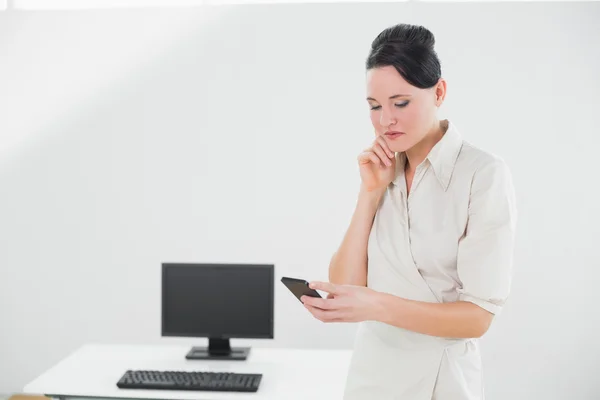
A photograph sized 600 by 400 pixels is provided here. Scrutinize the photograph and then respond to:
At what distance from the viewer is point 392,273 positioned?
4.32 ft

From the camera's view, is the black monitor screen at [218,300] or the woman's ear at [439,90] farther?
the black monitor screen at [218,300]

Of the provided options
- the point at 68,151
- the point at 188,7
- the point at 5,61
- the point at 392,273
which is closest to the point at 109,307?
the point at 68,151

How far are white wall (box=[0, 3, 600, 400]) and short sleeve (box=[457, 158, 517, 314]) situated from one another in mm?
2499

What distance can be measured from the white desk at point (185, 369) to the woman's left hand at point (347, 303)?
1119 millimetres

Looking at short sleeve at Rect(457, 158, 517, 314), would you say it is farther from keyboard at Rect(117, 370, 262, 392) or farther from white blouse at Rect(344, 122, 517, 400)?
keyboard at Rect(117, 370, 262, 392)

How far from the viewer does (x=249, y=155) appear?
3.78 metres

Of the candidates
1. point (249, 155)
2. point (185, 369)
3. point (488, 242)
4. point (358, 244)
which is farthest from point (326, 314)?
point (249, 155)

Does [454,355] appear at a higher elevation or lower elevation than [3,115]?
lower

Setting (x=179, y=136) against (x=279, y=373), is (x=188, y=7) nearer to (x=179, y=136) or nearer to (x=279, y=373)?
(x=179, y=136)

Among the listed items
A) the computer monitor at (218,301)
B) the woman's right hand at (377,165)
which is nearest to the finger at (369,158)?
the woman's right hand at (377,165)

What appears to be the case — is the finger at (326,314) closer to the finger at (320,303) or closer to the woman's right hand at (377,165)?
the finger at (320,303)

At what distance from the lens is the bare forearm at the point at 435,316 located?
1.19 metres

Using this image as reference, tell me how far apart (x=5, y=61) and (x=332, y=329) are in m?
2.65

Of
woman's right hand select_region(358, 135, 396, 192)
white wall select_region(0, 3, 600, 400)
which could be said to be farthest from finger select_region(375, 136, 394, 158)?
white wall select_region(0, 3, 600, 400)
